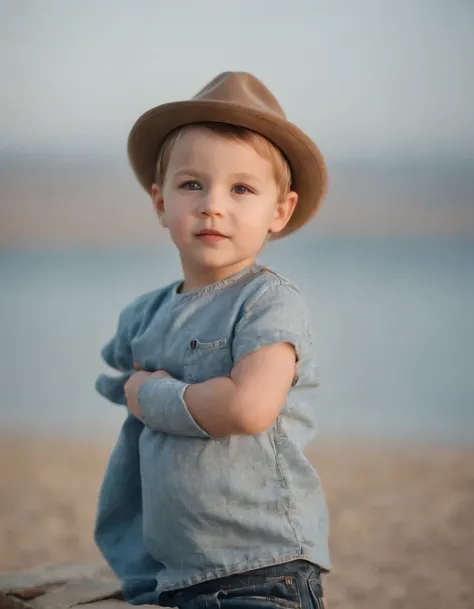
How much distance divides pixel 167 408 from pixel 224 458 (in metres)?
0.11

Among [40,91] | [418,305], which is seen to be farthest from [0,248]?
[418,305]

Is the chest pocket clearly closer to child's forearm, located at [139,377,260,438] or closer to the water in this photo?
child's forearm, located at [139,377,260,438]

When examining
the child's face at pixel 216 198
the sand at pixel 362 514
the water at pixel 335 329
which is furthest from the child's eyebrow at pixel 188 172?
the water at pixel 335 329

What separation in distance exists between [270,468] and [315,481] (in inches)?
3.7

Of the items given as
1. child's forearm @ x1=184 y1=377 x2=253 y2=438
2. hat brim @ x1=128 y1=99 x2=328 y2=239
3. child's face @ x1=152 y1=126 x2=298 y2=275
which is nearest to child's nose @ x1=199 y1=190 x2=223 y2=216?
child's face @ x1=152 y1=126 x2=298 y2=275

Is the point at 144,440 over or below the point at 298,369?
below

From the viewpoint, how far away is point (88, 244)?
557cm

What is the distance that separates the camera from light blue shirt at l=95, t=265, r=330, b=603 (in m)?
1.38

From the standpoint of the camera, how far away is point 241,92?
147 centimetres

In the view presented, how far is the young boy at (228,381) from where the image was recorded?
1.36 m

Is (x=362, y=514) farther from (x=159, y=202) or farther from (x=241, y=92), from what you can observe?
(x=241, y=92)

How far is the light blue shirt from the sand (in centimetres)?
100

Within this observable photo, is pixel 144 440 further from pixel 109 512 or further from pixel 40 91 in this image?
pixel 40 91

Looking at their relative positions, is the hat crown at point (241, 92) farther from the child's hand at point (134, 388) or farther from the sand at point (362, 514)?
the sand at point (362, 514)
